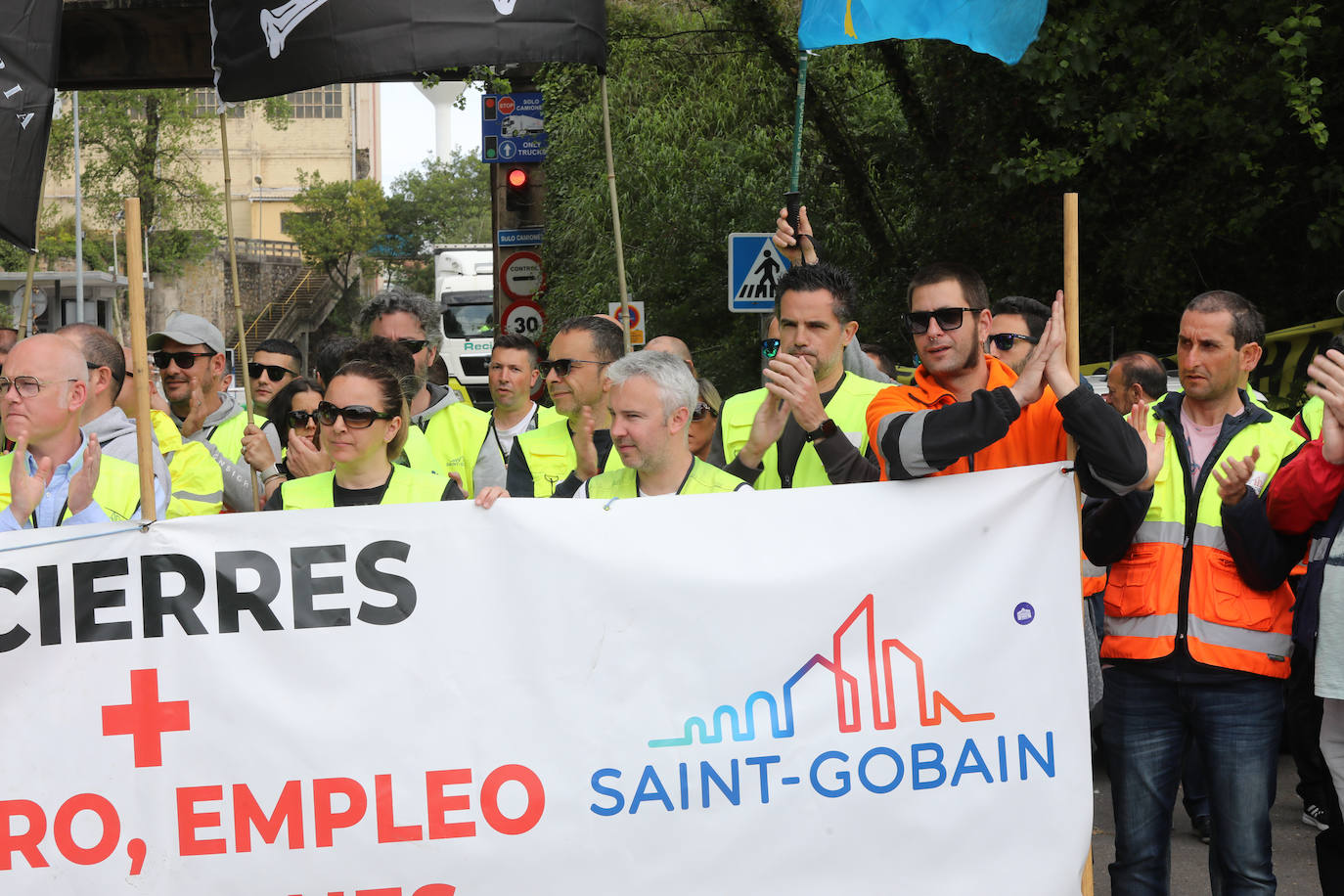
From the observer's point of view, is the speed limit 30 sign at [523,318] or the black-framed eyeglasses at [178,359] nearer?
the black-framed eyeglasses at [178,359]

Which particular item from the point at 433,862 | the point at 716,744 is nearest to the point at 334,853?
the point at 433,862

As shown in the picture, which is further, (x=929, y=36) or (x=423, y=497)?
(x=929, y=36)

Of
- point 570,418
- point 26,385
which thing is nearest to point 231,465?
point 570,418

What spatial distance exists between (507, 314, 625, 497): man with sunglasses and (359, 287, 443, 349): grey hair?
1.23m

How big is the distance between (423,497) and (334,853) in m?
1.12

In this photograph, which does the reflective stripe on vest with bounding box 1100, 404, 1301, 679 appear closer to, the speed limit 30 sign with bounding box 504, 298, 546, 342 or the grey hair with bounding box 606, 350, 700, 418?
the grey hair with bounding box 606, 350, 700, 418

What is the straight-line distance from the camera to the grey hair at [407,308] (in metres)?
6.61

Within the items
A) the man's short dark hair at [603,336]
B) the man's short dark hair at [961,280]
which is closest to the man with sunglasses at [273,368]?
the man's short dark hair at [603,336]

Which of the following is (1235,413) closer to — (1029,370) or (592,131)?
(1029,370)

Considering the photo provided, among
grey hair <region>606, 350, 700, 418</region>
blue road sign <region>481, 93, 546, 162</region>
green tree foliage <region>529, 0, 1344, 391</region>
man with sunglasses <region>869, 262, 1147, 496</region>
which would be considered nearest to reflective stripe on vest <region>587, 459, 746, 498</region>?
grey hair <region>606, 350, 700, 418</region>

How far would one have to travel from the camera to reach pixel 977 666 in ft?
13.0

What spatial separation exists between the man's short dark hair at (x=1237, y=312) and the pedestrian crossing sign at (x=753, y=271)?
21.5 feet

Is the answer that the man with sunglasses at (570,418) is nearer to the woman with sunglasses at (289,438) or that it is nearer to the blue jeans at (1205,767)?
Answer: the woman with sunglasses at (289,438)

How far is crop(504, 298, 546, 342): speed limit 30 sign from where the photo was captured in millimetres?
12828
